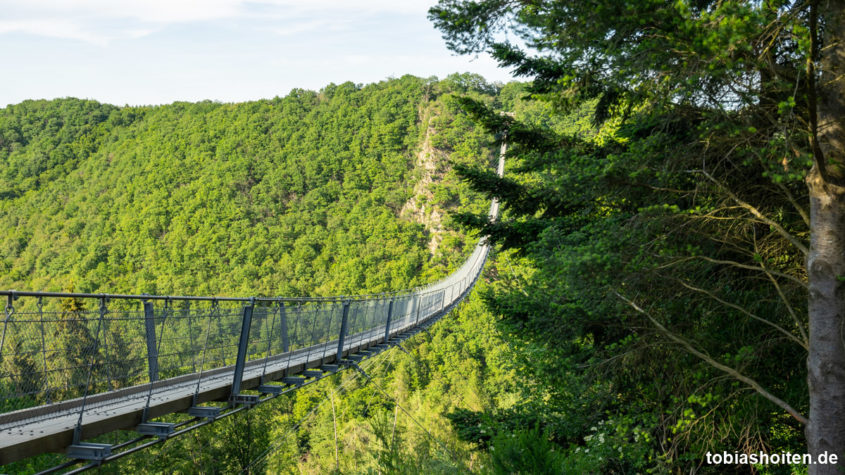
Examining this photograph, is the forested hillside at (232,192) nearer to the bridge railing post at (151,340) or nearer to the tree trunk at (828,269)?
the bridge railing post at (151,340)

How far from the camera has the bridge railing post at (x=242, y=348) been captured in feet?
15.8

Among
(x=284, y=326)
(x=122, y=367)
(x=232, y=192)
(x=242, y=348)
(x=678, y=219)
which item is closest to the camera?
(x=122, y=367)

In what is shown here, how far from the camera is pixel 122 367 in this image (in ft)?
12.2

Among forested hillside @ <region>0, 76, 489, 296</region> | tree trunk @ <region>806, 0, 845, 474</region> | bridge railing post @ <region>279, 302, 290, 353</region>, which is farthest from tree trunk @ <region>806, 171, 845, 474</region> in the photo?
forested hillside @ <region>0, 76, 489, 296</region>

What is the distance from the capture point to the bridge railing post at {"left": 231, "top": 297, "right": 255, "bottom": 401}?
480 centimetres

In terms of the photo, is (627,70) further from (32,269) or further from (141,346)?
(32,269)

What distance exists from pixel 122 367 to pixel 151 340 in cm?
23

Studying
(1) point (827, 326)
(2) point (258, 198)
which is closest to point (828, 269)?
(1) point (827, 326)

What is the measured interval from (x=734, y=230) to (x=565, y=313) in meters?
1.38

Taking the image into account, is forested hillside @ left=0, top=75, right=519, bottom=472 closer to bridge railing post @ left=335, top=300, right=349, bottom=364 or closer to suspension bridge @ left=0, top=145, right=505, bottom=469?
bridge railing post @ left=335, top=300, right=349, bottom=364

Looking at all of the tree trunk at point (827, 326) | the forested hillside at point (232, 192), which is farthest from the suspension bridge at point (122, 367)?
the forested hillside at point (232, 192)

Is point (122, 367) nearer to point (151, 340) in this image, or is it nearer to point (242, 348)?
point (151, 340)

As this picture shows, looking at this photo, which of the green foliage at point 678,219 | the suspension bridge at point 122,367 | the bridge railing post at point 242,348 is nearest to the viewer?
the suspension bridge at point 122,367

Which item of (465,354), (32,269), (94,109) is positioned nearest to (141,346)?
(465,354)
